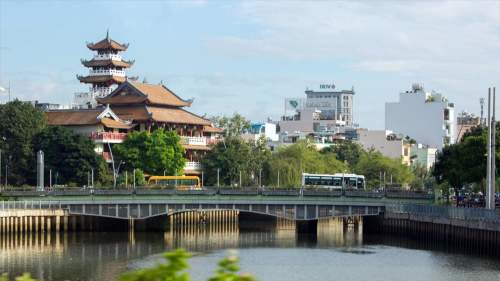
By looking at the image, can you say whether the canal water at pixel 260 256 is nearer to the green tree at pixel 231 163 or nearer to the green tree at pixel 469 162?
the green tree at pixel 469 162

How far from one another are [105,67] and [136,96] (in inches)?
650

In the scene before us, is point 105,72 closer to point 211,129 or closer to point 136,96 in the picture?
point 136,96

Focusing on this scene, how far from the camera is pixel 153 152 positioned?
A: 109750 mm

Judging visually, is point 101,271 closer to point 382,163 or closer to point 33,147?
point 33,147

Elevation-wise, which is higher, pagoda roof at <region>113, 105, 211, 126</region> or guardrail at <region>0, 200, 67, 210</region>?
pagoda roof at <region>113, 105, 211, 126</region>

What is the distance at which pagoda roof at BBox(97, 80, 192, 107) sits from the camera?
120 m

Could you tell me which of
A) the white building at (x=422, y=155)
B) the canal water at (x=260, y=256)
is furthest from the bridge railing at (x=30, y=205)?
the white building at (x=422, y=155)

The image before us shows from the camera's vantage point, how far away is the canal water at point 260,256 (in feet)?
187

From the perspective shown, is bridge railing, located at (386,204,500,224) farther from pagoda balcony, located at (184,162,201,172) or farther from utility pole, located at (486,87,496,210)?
pagoda balcony, located at (184,162,201,172)

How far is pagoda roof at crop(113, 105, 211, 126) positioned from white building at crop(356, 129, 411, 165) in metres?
44.4

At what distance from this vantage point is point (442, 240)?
76.9m

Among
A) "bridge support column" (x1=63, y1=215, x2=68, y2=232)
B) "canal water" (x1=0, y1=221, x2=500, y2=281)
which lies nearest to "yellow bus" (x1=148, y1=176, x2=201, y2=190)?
"canal water" (x1=0, y1=221, x2=500, y2=281)

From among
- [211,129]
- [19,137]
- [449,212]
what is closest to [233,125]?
[211,129]

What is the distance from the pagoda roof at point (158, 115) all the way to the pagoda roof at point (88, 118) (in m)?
2.19
